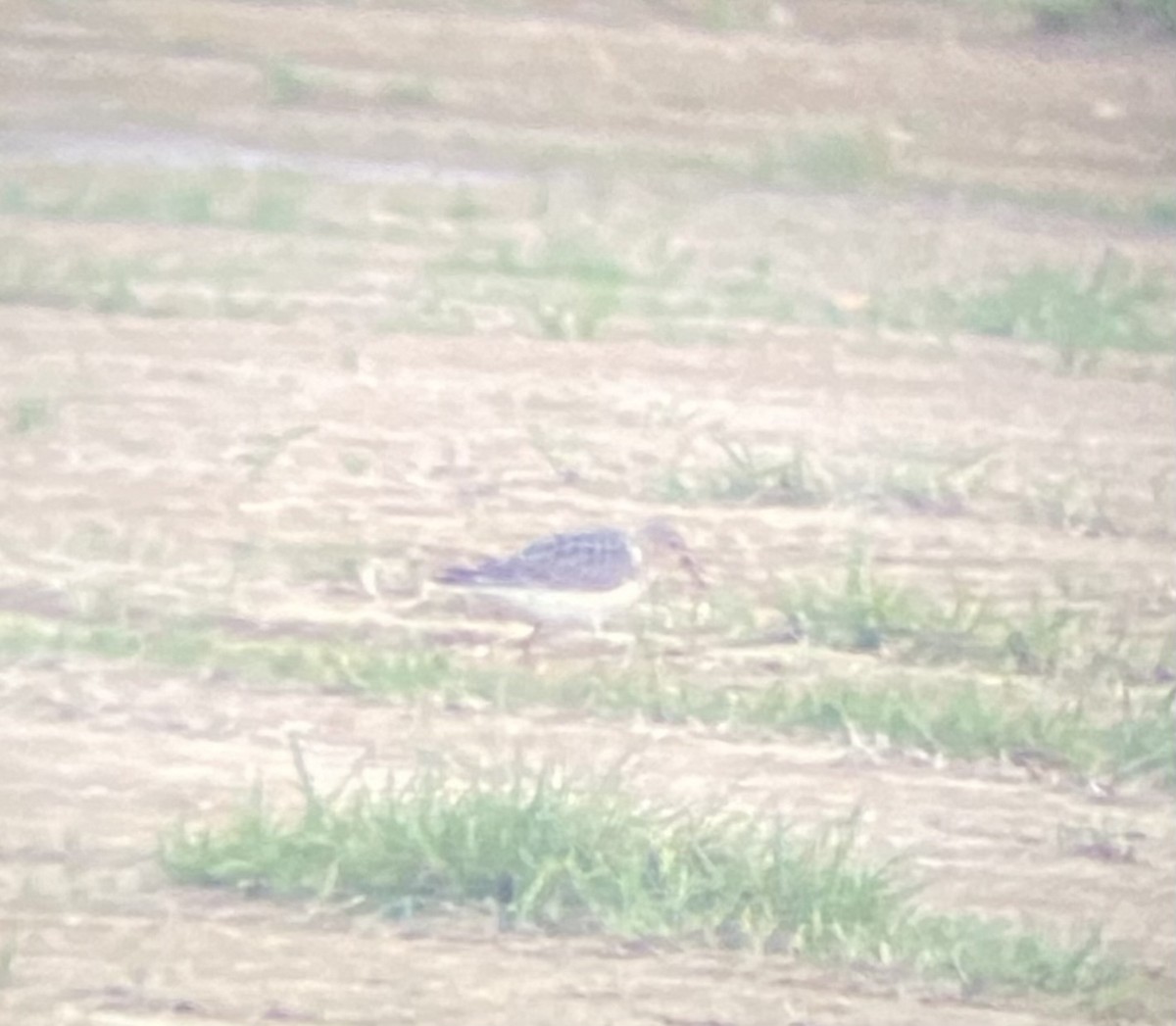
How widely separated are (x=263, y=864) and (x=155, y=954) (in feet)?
0.40

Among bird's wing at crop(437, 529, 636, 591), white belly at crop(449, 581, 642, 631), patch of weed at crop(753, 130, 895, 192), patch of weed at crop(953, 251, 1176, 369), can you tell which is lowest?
white belly at crop(449, 581, 642, 631)

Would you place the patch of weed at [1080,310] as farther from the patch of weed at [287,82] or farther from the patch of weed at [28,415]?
the patch of weed at [28,415]

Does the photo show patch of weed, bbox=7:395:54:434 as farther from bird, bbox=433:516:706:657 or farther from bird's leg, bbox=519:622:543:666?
bird's leg, bbox=519:622:543:666

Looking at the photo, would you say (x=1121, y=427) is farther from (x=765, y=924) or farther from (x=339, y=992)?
(x=339, y=992)

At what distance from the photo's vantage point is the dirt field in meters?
2.19

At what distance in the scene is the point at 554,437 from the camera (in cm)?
306

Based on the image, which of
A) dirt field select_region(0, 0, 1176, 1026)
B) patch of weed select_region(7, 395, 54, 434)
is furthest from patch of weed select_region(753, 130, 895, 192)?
patch of weed select_region(7, 395, 54, 434)

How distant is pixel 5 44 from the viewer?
319cm

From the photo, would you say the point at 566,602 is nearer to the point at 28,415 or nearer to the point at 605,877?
the point at 605,877

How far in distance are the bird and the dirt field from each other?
3 cm

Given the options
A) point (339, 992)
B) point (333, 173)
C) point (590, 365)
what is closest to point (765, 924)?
point (339, 992)

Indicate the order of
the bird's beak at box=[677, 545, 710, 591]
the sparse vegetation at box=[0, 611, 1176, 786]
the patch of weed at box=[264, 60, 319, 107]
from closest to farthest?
the sparse vegetation at box=[0, 611, 1176, 786]
the bird's beak at box=[677, 545, 710, 591]
the patch of weed at box=[264, 60, 319, 107]

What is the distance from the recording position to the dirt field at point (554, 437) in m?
2.19

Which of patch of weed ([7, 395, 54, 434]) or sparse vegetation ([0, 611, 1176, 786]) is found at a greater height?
patch of weed ([7, 395, 54, 434])
